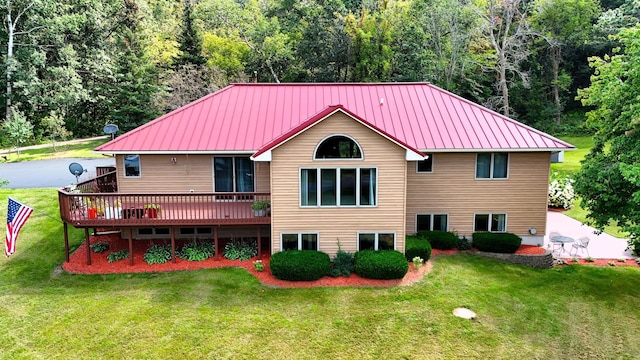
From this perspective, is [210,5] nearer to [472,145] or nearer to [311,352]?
[472,145]

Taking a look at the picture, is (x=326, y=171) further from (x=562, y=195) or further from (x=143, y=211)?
(x=562, y=195)

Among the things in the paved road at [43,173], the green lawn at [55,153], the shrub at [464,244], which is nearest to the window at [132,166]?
the paved road at [43,173]

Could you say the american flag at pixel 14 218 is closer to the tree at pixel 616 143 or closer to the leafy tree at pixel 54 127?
the tree at pixel 616 143

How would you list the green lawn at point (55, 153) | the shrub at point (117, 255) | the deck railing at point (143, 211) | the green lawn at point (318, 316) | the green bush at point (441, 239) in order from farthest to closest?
1. the green lawn at point (55, 153)
2. the green bush at point (441, 239)
3. the shrub at point (117, 255)
4. the deck railing at point (143, 211)
5. the green lawn at point (318, 316)

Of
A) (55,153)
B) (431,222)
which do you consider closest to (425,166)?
(431,222)

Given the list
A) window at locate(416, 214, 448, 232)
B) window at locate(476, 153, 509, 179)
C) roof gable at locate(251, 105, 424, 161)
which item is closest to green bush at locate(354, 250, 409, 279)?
window at locate(416, 214, 448, 232)

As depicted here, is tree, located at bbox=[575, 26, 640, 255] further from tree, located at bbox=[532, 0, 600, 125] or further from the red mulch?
tree, located at bbox=[532, 0, 600, 125]
